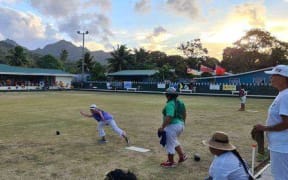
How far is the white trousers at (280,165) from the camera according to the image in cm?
336

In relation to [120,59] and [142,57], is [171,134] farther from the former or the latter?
[142,57]

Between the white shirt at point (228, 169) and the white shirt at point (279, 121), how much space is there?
23.5 inches

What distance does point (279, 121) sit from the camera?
10.9 feet

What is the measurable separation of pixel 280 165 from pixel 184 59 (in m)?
65.8

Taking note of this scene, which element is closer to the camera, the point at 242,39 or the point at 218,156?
the point at 218,156

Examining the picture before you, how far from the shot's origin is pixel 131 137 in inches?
372

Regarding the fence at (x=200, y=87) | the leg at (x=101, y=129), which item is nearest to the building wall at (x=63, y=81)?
the fence at (x=200, y=87)

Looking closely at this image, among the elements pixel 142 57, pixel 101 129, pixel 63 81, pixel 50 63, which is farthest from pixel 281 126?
pixel 50 63

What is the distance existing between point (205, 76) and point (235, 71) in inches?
437

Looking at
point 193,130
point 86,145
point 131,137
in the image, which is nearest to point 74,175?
point 86,145

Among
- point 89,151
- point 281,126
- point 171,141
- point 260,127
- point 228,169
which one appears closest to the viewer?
point 228,169

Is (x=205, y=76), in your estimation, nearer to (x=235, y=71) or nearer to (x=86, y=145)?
(x=235, y=71)

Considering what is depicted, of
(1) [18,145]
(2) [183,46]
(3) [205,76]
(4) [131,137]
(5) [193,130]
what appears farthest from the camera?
(2) [183,46]

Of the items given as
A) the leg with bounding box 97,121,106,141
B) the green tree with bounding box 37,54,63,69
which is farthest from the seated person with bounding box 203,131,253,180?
the green tree with bounding box 37,54,63,69
